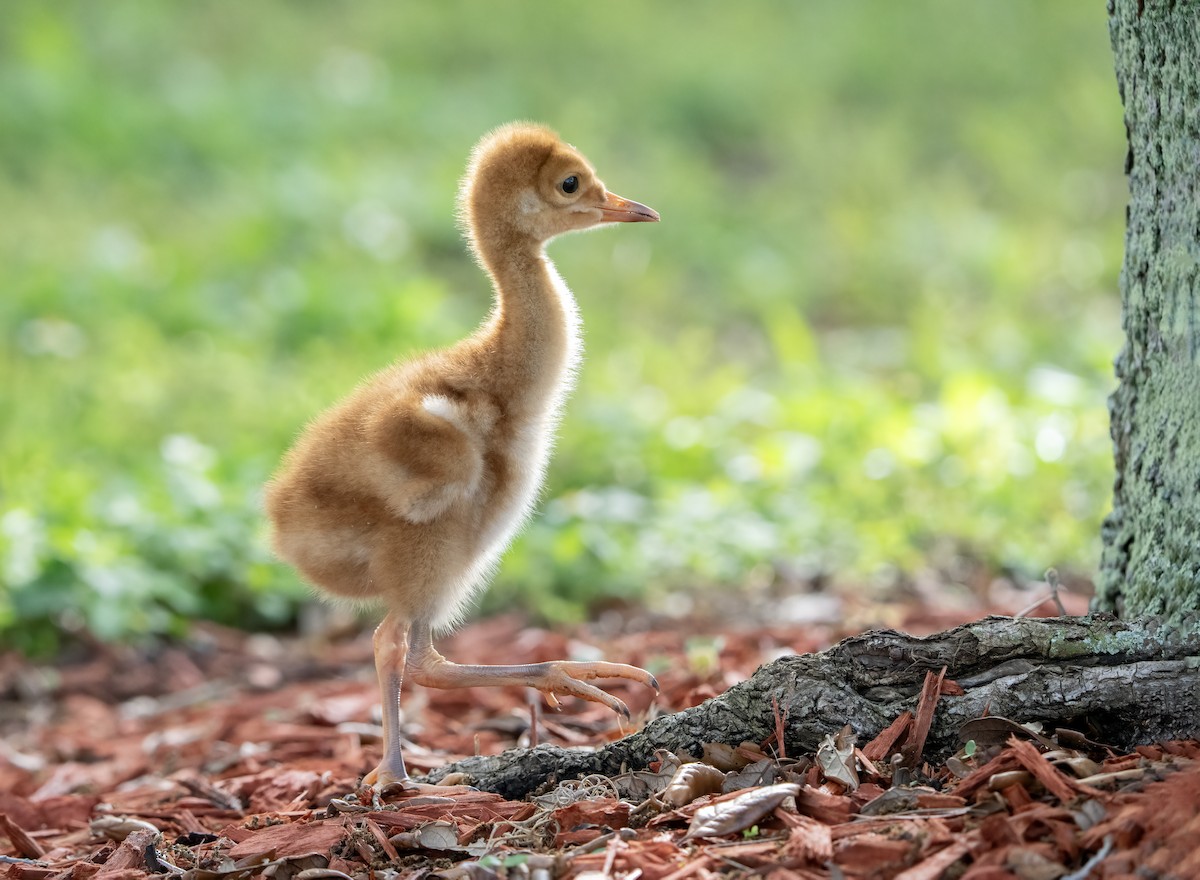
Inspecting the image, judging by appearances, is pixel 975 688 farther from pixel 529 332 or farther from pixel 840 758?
pixel 529 332

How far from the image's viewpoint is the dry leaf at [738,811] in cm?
253

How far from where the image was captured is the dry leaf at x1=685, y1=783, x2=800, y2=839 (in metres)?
2.53

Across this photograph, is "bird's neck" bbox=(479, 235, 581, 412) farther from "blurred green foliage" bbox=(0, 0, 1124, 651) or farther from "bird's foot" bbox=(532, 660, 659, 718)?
"blurred green foliage" bbox=(0, 0, 1124, 651)

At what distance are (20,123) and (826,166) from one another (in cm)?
648

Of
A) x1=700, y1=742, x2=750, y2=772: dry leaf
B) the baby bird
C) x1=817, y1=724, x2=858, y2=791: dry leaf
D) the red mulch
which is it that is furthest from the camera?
the baby bird

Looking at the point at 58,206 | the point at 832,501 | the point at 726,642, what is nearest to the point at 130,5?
the point at 58,206

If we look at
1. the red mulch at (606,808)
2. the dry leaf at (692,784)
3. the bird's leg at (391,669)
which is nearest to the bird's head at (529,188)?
the bird's leg at (391,669)

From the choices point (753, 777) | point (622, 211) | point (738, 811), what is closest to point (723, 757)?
point (753, 777)

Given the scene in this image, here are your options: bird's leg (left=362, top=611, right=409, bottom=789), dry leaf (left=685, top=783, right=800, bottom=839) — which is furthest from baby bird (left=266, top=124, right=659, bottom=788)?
dry leaf (left=685, top=783, right=800, bottom=839)

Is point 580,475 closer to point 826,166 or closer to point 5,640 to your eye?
point 5,640

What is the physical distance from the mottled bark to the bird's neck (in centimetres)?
89

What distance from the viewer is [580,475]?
684 centimetres

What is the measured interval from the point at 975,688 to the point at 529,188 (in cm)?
161

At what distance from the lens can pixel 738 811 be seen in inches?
101
